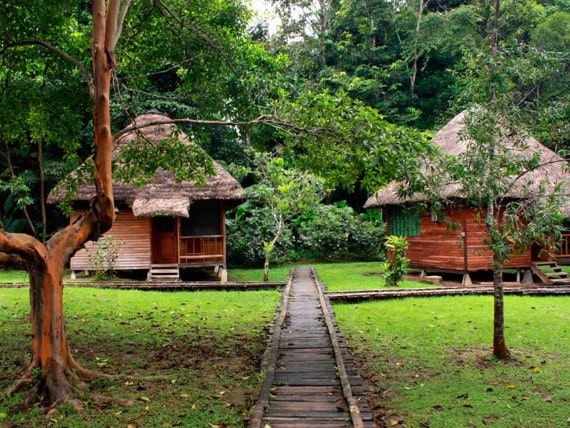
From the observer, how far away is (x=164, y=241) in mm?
18031

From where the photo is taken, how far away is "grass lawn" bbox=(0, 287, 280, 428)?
5.08m

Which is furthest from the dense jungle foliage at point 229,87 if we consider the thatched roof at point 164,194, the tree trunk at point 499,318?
the thatched roof at point 164,194

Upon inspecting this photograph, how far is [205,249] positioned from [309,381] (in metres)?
11.7

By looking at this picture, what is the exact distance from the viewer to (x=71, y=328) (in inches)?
353

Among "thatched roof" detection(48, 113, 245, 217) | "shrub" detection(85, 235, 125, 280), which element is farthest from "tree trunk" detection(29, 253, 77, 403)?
"shrub" detection(85, 235, 125, 280)

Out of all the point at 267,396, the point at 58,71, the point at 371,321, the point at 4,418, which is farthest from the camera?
the point at 371,321

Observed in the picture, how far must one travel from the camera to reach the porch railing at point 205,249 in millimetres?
17172

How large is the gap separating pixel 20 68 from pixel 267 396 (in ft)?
20.2

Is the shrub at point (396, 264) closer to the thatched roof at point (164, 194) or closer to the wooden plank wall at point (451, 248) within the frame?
the wooden plank wall at point (451, 248)

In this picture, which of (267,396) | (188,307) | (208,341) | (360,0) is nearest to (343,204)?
(360,0)

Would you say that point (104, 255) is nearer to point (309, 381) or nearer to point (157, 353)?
point (157, 353)

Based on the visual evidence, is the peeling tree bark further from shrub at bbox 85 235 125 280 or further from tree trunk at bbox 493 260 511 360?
shrub at bbox 85 235 125 280

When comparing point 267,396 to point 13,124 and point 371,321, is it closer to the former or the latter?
point 371,321

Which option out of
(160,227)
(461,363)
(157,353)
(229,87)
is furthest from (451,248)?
(157,353)
